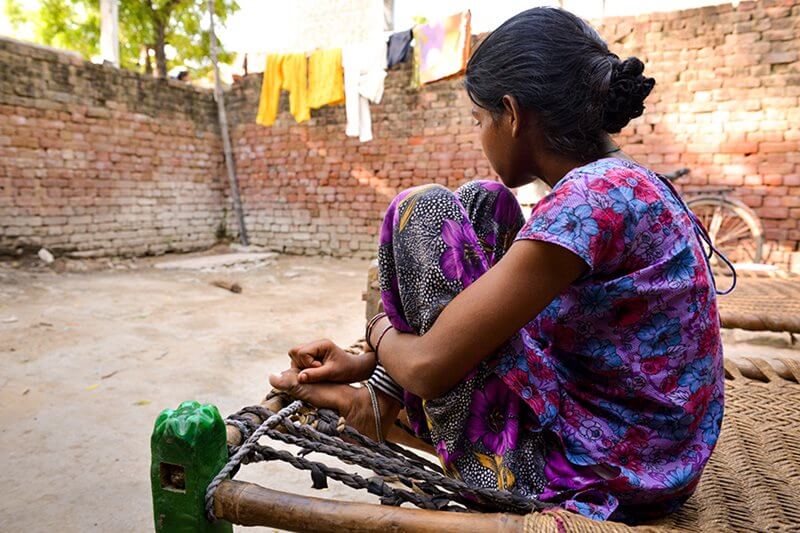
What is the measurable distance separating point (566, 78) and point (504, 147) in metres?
0.17

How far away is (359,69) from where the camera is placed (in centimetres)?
766

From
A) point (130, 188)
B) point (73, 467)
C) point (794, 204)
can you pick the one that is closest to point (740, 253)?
point (794, 204)

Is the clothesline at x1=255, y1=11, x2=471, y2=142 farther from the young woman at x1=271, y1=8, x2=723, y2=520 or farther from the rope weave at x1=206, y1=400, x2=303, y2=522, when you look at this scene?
the rope weave at x1=206, y1=400, x2=303, y2=522

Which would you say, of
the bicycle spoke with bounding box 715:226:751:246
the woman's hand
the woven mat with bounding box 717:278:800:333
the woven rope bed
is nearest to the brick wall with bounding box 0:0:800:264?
the bicycle spoke with bounding box 715:226:751:246

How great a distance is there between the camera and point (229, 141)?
9375mm

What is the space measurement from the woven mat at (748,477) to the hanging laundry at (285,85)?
7524 millimetres

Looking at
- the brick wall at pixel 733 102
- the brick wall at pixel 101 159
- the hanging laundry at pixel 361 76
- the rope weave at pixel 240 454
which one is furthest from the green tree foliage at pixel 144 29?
the rope weave at pixel 240 454

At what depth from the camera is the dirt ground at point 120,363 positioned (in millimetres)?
2047

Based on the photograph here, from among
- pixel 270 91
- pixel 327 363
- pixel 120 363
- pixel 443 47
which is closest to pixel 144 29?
pixel 270 91

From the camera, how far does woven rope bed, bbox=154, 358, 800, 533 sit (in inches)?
32.1

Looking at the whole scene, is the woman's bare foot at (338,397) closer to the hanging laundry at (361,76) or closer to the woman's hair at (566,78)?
the woman's hair at (566,78)

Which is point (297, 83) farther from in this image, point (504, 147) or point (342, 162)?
point (504, 147)

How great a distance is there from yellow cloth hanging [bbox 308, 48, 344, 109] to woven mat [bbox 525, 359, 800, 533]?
7071 mm

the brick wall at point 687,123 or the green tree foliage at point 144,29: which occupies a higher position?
the green tree foliage at point 144,29
